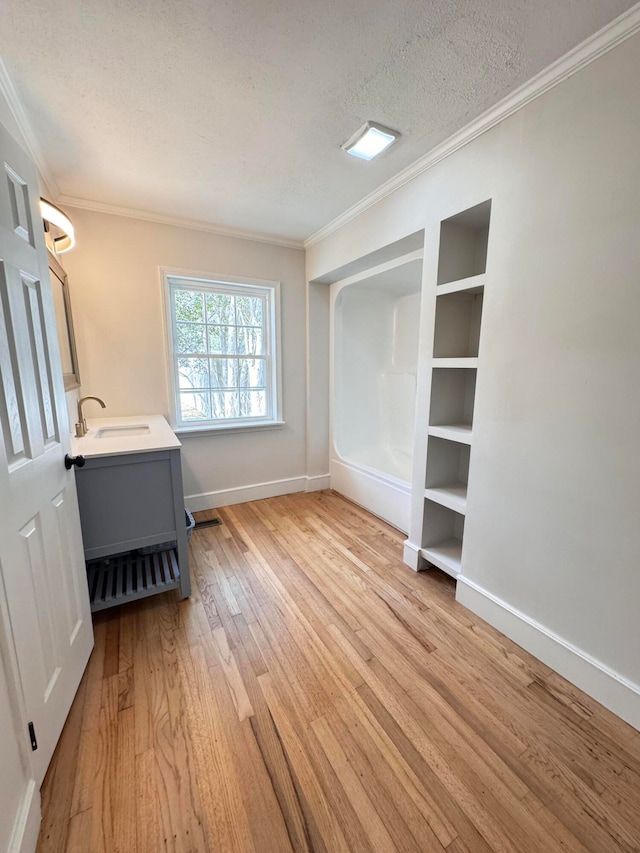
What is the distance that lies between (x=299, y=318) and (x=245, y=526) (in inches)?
79.6

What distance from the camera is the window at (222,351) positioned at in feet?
9.67

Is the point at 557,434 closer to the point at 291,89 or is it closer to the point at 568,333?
the point at 568,333

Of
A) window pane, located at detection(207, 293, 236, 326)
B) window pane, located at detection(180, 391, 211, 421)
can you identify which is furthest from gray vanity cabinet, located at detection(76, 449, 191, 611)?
window pane, located at detection(207, 293, 236, 326)

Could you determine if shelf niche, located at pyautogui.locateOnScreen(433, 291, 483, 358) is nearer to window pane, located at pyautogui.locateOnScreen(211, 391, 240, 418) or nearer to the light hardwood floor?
the light hardwood floor

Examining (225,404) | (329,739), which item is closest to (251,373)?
(225,404)

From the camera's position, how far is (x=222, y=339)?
3.12 m

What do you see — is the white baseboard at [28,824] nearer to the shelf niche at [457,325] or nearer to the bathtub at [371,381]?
the shelf niche at [457,325]

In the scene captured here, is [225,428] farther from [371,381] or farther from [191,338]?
[371,381]

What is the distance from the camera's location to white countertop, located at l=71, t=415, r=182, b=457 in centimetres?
172

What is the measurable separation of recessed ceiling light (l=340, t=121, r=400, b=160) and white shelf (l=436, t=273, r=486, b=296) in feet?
2.54

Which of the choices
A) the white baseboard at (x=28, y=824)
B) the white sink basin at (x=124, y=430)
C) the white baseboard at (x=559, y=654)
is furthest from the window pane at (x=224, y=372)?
the white baseboard at (x=28, y=824)

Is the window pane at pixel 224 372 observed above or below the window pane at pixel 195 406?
above

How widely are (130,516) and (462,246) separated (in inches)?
93.6

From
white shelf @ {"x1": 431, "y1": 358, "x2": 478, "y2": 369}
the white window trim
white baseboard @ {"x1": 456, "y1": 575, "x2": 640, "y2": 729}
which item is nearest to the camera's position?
white baseboard @ {"x1": 456, "y1": 575, "x2": 640, "y2": 729}
